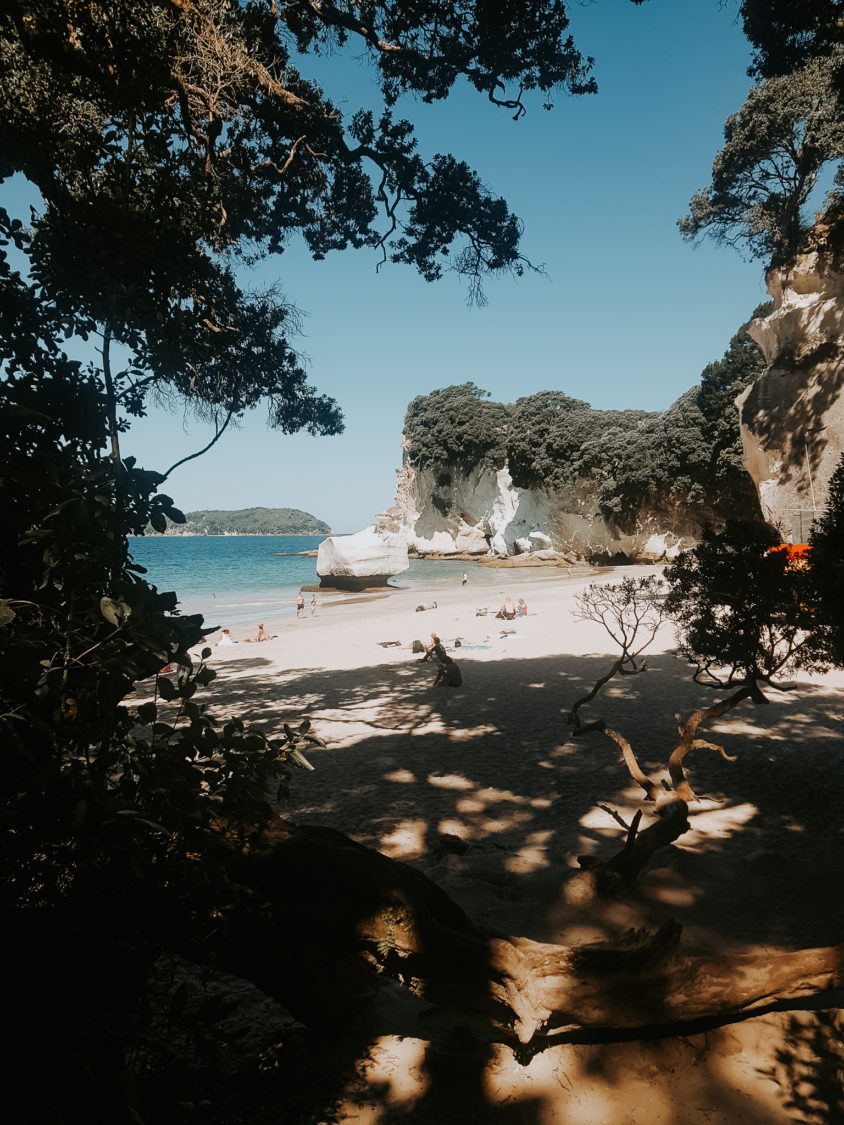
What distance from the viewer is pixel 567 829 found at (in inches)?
265

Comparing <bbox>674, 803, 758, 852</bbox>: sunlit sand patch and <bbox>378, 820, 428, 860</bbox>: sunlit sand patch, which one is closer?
<bbox>378, 820, 428, 860</bbox>: sunlit sand patch

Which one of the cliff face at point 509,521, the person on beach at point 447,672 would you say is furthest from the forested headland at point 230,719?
the cliff face at point 509,521

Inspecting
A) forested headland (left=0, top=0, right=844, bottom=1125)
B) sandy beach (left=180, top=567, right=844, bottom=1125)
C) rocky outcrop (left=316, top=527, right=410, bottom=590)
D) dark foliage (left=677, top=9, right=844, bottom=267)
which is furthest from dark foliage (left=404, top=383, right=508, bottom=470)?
forested headland (left=0, top=0, right=844, bottom=1125)

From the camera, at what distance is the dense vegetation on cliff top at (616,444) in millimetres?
42781

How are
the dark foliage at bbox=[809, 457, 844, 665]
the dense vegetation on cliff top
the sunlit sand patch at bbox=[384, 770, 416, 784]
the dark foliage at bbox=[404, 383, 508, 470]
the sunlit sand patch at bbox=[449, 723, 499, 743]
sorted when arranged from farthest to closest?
the dark foliage at bbox=[404, 383, 508, 470]
the dense vegetation on cliff top
the sunlit sand patch at bbox=[449, 723, 499, 743]
the sunlit sand patch at bbox=[384, 770, 416, 784]
the dark foliage at bbox=[809, 457, 844, 665]

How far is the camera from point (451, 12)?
26.6ft

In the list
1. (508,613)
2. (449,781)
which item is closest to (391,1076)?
(449,781)

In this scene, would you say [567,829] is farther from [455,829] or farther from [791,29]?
[791,29]

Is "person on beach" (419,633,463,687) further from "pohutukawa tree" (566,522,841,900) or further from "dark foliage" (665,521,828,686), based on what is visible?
"dark foliage" (665,521,828,686)

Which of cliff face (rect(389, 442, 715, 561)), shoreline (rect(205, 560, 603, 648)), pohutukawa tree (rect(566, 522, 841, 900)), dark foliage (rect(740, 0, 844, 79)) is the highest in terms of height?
dark foliage (rect(740, 0, 844, 79))

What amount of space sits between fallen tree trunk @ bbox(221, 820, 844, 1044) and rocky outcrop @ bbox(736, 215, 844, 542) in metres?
27.2

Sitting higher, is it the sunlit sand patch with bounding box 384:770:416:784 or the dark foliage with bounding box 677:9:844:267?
the dark foliage with bounding box 677:9:844:267

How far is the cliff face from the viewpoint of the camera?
161 feet

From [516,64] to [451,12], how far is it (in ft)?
3.45
